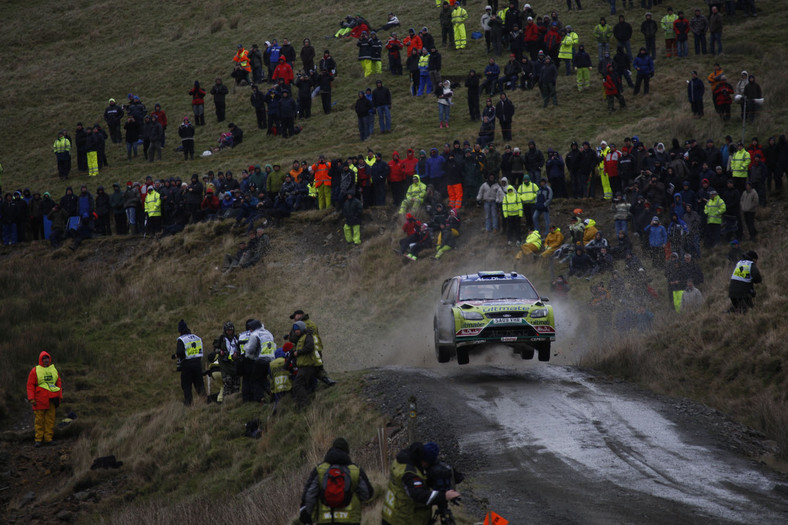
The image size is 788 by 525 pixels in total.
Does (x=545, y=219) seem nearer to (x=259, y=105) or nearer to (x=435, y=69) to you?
(x=435, y=69)

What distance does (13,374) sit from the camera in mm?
23594

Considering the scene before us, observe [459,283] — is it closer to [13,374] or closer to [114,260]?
[13,374]

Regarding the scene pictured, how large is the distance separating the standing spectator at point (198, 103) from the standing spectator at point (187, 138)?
7.63 ft

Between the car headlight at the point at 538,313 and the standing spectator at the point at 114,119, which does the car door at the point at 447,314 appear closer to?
the car headlight at the point at 538,313

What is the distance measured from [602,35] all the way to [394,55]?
9769mm

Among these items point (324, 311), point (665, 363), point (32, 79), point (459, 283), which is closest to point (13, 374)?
point (324, 311)

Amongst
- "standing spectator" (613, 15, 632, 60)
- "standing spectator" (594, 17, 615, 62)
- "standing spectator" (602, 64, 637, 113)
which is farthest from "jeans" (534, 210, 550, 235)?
"standing spectator" (613, 15, 632, 60)

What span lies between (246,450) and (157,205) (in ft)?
59.2

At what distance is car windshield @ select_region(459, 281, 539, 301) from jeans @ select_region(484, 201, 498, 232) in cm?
1017

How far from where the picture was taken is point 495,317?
16.1 m

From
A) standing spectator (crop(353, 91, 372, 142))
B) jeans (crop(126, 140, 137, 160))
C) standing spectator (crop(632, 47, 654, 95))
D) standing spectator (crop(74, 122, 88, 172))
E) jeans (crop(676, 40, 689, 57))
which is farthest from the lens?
jeans (crop(126, 140, 137, 160))

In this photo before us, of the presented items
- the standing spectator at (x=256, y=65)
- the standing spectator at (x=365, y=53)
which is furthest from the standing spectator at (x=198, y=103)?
the standing spectator at (x=365, y=53)

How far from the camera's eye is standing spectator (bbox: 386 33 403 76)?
40.7m

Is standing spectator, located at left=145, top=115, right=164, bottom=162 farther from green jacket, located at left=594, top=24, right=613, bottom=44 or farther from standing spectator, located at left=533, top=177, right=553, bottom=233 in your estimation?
standing spectator, located at left=533, top=177, right=553, bottom=233
